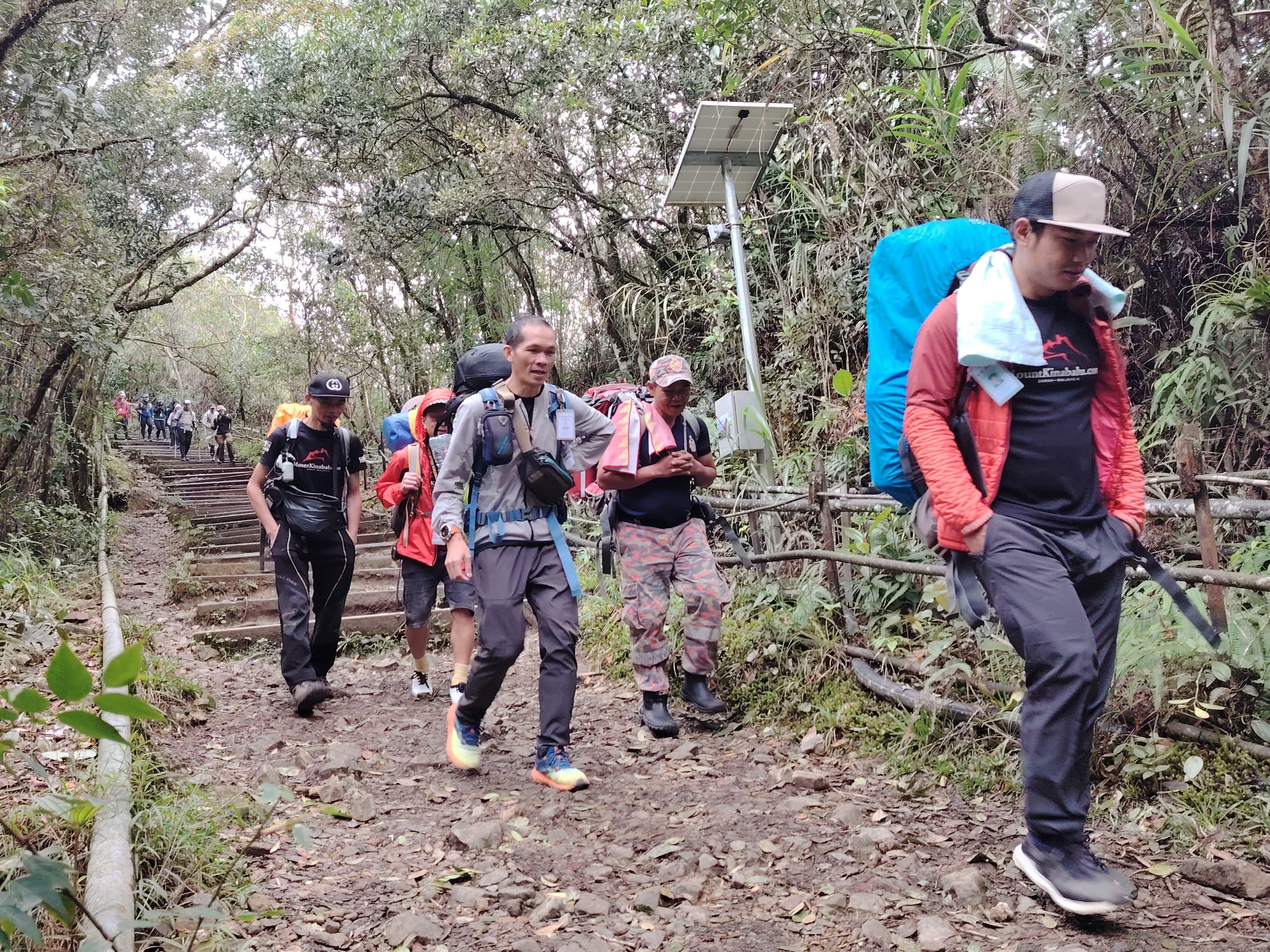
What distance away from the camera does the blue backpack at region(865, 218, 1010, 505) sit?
10.1ft

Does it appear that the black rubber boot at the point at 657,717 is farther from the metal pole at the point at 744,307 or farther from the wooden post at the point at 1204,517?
the wooden post at the point at 1204,517

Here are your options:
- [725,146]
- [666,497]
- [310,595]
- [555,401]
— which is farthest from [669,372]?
[310,595]

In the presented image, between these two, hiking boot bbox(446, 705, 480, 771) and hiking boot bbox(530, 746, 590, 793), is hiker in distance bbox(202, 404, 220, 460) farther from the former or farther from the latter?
hiking boot bbox(530, 746, 590, 793)

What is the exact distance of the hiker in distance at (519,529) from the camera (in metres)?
4.29

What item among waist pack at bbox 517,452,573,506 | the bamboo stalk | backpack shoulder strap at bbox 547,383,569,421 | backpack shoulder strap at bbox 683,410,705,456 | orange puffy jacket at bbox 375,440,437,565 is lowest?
the bamboo stalk

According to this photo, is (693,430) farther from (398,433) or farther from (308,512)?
(308,512)

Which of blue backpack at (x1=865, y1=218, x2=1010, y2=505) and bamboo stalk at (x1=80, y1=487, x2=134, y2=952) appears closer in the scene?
bamboo stalk at (x1=80, y1=487, x2=134, y2=952)

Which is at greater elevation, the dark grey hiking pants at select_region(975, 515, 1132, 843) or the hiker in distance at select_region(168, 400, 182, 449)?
the hiker in distance at select_region(168, 400, 182, 449)

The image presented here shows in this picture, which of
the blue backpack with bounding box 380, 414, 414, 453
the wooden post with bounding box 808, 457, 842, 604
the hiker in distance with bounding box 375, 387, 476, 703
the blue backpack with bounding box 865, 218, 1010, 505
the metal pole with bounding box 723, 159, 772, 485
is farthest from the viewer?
the blue backpack with bounding box 380, 414, 414, 453

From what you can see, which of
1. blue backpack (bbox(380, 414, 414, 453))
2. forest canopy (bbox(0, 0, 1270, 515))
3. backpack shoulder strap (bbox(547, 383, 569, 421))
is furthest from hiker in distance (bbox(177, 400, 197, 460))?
backpack shoulder strap (bbox(547, 383, 569, 421))

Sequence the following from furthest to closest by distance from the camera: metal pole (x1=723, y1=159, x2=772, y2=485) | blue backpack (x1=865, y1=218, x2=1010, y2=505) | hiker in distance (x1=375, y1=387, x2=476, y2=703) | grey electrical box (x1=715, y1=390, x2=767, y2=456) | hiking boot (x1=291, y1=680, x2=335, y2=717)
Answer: hiker in distance (x1=375, y1=387, x2=476, y2=703) < metal pole (x1=723, y1=159, x2=772, y2=485) < grey electrical box (x1=715, y1=390, x2=767, y2=456) < hiking boot (x1=291, y1=680, x2=335, y2=717) < blue backpack (x1=865, y1=218, x2=1010, y2=505)

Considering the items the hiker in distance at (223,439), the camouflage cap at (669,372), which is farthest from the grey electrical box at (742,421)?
the hiker in distance at (223,439)

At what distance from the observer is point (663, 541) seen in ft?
16.9

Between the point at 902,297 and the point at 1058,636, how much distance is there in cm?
118
